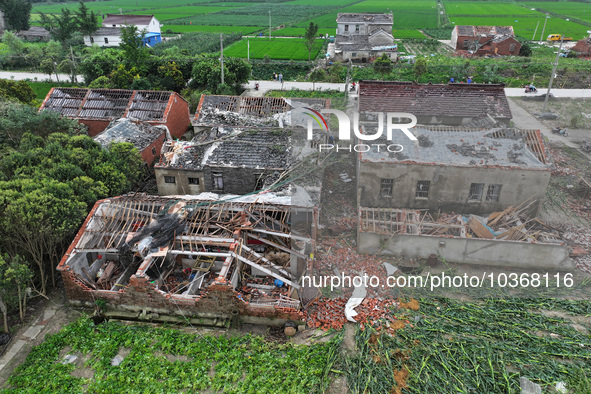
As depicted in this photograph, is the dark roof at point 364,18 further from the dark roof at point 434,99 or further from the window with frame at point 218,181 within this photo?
the window with frame at point 218,181

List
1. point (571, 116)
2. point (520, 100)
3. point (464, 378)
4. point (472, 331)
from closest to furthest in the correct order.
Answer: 1. point (464, 378)
2. point (472, 331)
3. point (571, 116)
4. point (520, 100)

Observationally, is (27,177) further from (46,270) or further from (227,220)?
(227,220)

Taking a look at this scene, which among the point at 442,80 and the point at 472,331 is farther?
the point at 442,80

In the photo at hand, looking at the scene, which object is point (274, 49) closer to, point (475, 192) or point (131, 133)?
point (131, 133)

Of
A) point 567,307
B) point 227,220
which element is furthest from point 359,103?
point 567,307

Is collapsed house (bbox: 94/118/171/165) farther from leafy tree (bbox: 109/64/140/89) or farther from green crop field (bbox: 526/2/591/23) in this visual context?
green crop field (bbox: 526/2/591/23)

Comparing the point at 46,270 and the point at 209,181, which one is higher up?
the point at 209,181

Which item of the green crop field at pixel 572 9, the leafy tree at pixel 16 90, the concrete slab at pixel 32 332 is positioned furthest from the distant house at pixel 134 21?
the green crop field at pixel 572 9
